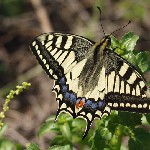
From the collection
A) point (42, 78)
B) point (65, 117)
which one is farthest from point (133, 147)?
point (42, 78)

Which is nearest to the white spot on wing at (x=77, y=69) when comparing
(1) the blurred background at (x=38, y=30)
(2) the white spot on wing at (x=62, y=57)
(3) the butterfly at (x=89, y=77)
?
(3) the butterfly at (x=89, y=77)

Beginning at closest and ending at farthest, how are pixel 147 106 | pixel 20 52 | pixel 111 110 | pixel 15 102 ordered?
1. pixel 147 106
2. pixel 111 110
3. pixel 15 102
4. pixel 20 52

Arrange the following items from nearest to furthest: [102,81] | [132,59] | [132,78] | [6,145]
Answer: [132,78], [132,59], [102,81], [6,145]

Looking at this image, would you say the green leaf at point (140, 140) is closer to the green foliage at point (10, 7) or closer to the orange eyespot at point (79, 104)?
the orange eyespot at point (79, 104)

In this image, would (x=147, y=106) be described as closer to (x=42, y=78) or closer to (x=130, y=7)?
(x=42, y=78)

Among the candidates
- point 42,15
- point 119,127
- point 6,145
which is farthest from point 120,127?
point 42,15

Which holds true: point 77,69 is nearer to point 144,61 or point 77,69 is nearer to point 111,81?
point 111,81

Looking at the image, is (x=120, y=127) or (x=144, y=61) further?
(x=120, y=127)
